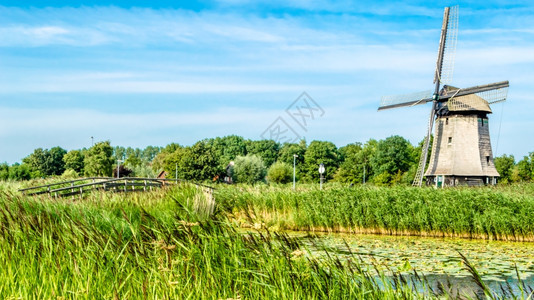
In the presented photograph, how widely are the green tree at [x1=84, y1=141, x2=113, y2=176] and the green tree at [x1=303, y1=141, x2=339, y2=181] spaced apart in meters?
24.7

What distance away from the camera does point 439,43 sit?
102 feet

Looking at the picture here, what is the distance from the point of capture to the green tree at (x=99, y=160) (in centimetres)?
5797

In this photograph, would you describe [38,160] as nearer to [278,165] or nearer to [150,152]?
[278,165]

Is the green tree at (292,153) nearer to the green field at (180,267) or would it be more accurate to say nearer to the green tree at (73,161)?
the green tree at (73,161)

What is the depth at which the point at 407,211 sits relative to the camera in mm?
15125

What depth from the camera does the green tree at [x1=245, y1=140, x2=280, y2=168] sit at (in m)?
86.4

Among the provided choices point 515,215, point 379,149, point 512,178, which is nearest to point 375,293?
point 515,215

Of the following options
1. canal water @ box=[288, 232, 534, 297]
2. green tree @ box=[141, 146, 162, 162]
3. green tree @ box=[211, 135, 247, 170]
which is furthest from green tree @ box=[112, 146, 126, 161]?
canal water @ box=[288, 232, 534, 297]

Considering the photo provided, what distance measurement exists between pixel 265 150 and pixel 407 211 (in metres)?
72.2

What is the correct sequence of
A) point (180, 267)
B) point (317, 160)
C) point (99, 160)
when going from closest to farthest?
point (180, 267) → point (99, 160) → point (317, 160)

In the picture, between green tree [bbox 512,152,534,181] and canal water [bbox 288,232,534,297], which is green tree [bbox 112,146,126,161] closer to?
green tree [bbox 512,152,534,181]

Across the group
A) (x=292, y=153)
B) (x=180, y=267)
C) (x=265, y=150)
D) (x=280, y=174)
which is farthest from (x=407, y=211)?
(x=265, y=150)

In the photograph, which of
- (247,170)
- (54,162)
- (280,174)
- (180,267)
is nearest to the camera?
(180,267)

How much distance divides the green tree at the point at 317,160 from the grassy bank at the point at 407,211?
49519 millimetres
